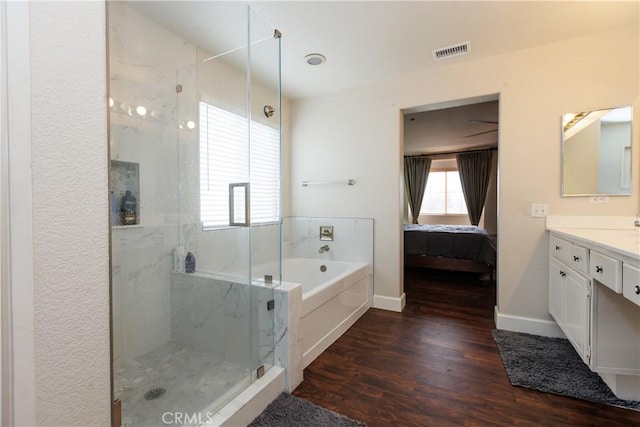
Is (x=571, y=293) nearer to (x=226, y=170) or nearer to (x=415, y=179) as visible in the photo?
(x=226, y=170)

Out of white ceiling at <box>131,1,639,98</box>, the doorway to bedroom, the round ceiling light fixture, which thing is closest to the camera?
white ceiling at <box>131,1,639,98</box>

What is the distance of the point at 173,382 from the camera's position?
1.62 metres

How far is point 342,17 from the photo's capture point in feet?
6.40

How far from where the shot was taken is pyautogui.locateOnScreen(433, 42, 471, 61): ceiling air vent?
231 centimetres

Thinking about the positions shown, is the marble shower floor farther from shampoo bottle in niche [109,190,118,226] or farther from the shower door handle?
the shower door handle

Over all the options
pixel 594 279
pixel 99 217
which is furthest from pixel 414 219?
pixel 99 217

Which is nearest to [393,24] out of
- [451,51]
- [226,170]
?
[451,51]

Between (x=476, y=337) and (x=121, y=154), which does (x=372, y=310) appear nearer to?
(x=476, y=337)

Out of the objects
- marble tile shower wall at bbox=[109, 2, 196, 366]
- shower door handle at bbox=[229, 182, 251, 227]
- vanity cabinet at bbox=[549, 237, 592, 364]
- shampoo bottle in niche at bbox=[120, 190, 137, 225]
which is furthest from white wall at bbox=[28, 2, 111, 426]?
vanity cabinet at bbox=[549, 237, 592, 364]

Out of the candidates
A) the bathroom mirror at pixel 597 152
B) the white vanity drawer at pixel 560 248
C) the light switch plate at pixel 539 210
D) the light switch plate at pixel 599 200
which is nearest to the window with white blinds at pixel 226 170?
the white vanity drawer at pixel 560 248

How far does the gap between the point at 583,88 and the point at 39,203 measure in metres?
3.24

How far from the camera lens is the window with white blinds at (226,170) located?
202 cm

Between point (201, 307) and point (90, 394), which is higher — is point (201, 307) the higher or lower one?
the lower one

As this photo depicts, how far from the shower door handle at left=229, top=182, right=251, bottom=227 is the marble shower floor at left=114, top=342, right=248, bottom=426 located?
0.88 meters
